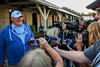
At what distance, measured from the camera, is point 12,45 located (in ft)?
14.7

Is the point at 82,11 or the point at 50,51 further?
the point at 82,11

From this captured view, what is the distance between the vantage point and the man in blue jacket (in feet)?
14.5

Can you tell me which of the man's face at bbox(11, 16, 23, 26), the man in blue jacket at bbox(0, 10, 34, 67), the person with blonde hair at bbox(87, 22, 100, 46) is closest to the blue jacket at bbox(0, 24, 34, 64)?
the man in blue jacket at bbox(0, 10, 34, 67)

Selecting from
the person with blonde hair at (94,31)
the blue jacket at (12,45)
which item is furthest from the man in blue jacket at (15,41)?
the person with blonde hair at (94,31)

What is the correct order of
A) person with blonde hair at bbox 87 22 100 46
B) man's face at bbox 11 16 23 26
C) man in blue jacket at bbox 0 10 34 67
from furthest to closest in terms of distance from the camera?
man's face at bbox 11 16 23 26, man in blue jacket at bbox 0 10 34 67, person with blonde hair at bbox 87 22 100 46

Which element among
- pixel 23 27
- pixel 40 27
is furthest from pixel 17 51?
pixel 40 27

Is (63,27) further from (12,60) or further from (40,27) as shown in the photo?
(40,27)

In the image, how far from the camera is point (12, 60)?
456 centimetres

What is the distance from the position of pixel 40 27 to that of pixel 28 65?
80.1 feet

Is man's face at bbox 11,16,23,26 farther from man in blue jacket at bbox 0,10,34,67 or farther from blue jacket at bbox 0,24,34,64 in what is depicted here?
blue jacket at bbox 0,24,34,64

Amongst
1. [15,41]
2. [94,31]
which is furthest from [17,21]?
[94,31]

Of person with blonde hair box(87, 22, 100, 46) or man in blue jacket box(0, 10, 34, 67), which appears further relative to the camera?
man in blue jacket box(0, 10, 34, 67)

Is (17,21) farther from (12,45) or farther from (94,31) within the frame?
(94,31)

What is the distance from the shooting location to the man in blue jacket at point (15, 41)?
4426 millimetres
